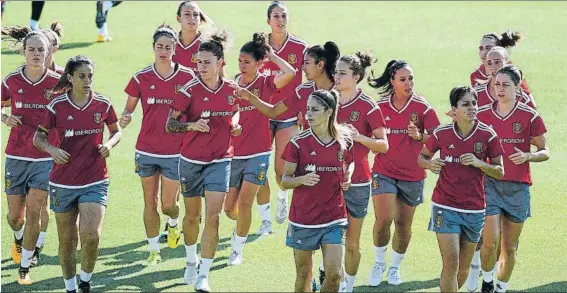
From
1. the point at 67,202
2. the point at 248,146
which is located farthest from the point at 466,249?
the point at 67,202

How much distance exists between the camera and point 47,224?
42.2 feet

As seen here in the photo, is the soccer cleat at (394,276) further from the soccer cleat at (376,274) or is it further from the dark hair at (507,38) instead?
the dark hair at (507,38)

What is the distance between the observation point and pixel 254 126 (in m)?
12.6

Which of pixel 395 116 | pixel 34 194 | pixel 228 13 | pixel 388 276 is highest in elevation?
pixel 228 13

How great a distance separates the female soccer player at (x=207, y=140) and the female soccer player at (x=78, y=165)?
2.72ft

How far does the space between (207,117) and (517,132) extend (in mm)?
2991

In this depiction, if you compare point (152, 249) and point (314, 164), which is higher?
point (314, 164)

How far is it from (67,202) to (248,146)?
7.65 ft

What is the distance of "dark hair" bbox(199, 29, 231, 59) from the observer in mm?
11461

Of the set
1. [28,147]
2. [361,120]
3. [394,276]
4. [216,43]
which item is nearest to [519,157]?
[361,120]

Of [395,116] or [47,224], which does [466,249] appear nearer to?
[395,116]

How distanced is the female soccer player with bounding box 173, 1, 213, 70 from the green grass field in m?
2.01

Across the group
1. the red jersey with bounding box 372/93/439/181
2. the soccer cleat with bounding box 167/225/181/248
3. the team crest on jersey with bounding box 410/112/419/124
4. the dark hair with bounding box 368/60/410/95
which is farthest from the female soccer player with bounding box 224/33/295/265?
the team crest on jersey with bounding box 410/112/419/124

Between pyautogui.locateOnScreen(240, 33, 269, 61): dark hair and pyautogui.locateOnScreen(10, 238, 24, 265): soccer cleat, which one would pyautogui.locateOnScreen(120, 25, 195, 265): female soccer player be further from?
pyautogui.locateOnScreen(10, 238, 24, 265): soccer cleat
